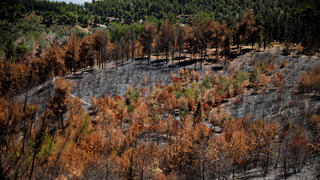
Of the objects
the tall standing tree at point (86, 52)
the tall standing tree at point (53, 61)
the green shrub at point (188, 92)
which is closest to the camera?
the green shrub at point (188, 92)

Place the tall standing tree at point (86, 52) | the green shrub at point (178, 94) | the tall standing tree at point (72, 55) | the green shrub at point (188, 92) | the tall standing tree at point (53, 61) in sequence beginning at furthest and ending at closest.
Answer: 1. the tall standing tree at point (86, 52)
2. the tall standing tree at point (72, 55)
3. the tall standing tree at point (53, 61)
4. the green shrub at point (188, 92)
5. the green shrub at point (178, 94)

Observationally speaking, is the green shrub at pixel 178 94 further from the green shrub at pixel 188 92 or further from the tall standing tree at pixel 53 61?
the tall standing tree at pixel 53 61

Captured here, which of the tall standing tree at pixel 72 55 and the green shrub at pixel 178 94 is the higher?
the tall standing tree at pixel 72 55

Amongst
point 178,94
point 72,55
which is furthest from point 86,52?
point 178,94

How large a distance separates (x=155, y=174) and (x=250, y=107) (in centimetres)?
2729

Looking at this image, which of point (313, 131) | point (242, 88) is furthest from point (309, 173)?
point (242, 88)

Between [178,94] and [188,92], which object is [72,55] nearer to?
[178,94]

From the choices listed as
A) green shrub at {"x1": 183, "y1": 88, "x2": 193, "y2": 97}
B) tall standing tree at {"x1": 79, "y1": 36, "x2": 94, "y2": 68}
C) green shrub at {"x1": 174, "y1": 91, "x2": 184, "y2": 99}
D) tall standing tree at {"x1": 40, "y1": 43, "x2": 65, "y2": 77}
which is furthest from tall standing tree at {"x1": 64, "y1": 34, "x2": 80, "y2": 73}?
green shrub at {"x1": 183, "y1": 88, "x2": 193, "y2": 97}

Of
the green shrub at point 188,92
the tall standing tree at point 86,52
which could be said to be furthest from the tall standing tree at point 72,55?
the green shrub at point 188,92

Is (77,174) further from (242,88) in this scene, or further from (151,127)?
(242,88)

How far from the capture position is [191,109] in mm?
46188

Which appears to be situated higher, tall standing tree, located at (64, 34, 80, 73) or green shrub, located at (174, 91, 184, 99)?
tall standing tree, located at (64, 34, 80, 73)

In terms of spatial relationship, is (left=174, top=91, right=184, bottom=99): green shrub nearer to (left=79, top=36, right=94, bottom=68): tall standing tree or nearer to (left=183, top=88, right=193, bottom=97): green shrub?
(left=183, top=88, right=193, bottom=97): green shrub

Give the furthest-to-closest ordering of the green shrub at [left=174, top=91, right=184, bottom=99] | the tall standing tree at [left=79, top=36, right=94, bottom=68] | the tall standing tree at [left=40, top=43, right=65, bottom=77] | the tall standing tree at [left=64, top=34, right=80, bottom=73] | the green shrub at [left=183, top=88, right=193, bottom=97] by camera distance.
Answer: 1. the tall standing tree at [left=79, top=36, right=94, bottom=68]
2. the tall standing tree at [left=64, top=34, right=80, bottom=73]
3. the tall standing tree at [left=40, top=43, right=65, bottom=77]
4. the green shrub at [left=183, top=88, right=193, bottom=97]
5. the green shrub at [left=174, top=91, right=184, bottom=99]
